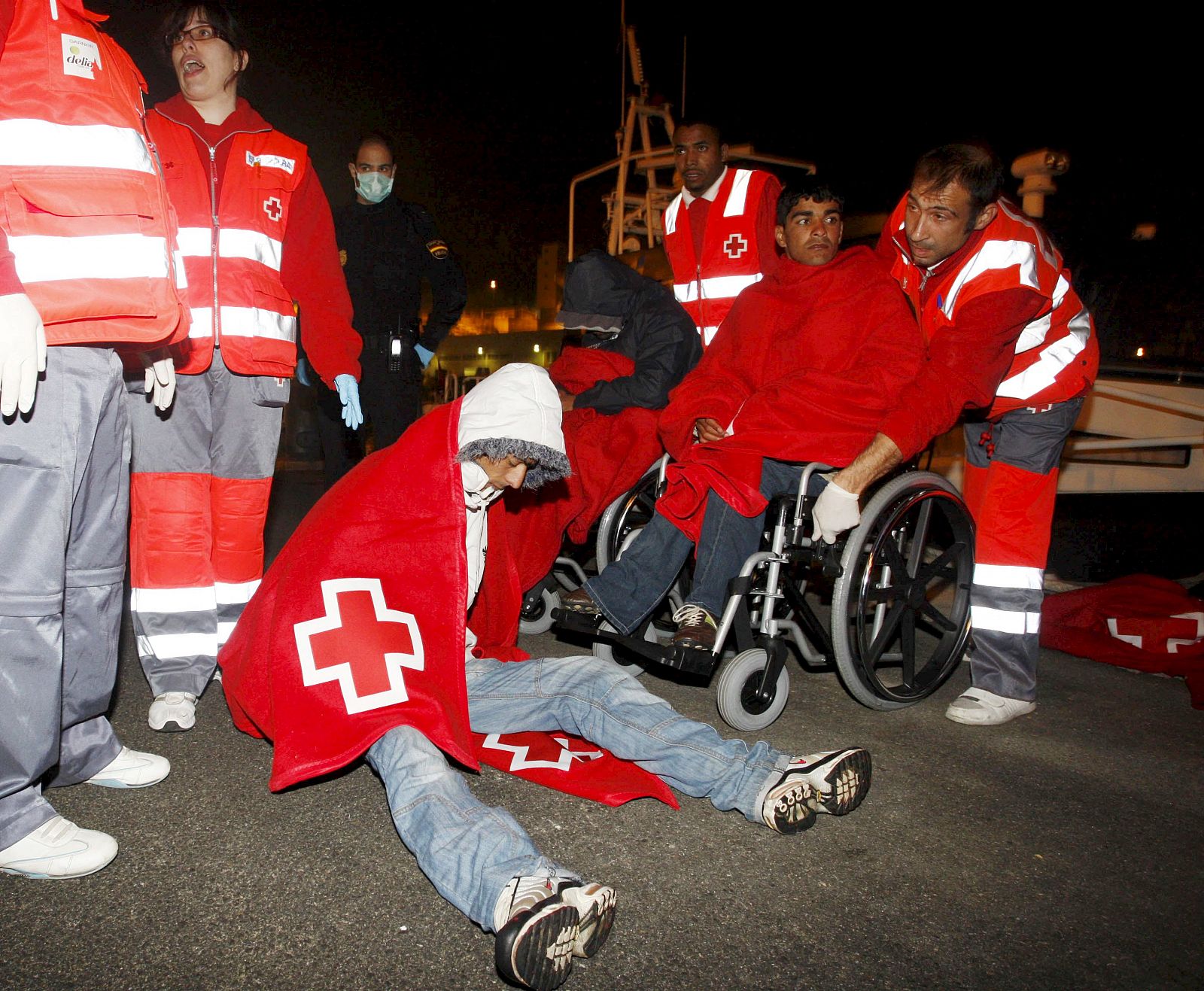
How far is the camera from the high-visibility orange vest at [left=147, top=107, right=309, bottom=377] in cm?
242

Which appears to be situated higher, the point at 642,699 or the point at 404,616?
the point at 404,616

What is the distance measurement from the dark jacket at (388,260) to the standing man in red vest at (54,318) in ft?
6.87

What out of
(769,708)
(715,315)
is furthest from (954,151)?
(769,708)

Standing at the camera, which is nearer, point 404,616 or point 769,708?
point 404,616

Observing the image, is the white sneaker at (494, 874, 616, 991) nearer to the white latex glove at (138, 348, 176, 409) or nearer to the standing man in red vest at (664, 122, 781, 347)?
the white latex glove at (138, 348, 176, 409)

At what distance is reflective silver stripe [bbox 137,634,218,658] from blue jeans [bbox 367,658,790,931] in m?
0.94

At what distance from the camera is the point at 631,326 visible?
3.40 m

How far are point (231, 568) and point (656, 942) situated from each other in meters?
1.82

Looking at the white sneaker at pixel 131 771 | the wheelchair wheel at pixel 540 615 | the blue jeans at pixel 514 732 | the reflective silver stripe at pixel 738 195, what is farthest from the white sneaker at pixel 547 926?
the reflective silver stripe at pixel 738 195

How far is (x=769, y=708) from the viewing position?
8.26ft

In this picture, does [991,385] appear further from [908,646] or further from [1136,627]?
[1136,627]

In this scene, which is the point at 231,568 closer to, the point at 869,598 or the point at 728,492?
the point at 728,492

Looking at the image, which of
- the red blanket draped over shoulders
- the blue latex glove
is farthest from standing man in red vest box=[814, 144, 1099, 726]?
the blue latex glove

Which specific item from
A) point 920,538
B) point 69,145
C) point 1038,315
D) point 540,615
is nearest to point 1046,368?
point 1038,315
